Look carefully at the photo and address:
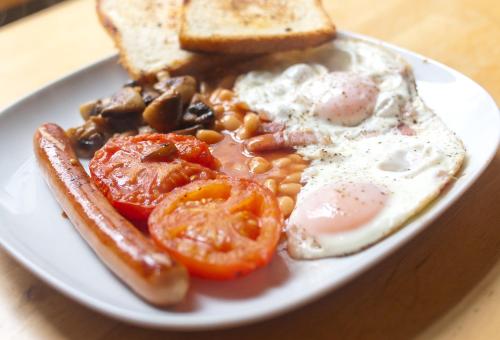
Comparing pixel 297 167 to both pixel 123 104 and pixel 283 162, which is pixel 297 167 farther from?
pixel 123 104

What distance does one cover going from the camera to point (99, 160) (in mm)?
2117

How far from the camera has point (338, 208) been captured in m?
1.80

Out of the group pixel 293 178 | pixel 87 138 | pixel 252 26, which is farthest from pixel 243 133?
pixel 252 26

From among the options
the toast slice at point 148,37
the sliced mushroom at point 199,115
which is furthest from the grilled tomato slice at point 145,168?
the toast slice at point 148,37

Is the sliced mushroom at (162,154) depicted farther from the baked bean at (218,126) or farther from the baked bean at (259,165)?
the baked bean at (218,126)

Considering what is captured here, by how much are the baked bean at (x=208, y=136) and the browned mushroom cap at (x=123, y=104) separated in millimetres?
313

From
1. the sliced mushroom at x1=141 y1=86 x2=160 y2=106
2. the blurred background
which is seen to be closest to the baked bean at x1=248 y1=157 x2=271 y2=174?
the sliced mushroom at x1=141 y1=86 x2=160 y2=106

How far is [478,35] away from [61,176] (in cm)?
240

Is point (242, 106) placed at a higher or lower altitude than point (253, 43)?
lower

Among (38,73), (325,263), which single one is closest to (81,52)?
(38,73)

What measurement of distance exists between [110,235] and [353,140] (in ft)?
3.56

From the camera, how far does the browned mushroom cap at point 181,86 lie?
8.28ft

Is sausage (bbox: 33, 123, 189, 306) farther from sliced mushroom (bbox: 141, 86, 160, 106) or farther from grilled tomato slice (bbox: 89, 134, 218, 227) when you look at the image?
sliced mushroom (bbox: 141, 86, 160, 106)

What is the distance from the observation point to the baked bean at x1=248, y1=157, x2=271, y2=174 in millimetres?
2182
